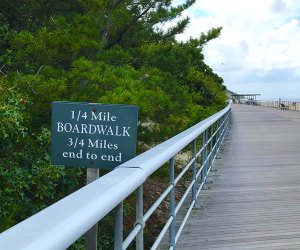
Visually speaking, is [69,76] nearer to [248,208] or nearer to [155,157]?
[248,208]

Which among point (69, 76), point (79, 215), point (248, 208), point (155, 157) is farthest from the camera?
point (69, 76)

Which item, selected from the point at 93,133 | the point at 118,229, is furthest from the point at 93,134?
the point at 118,229

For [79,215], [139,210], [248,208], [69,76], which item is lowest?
[248,208]

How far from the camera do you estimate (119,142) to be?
339 centimetres

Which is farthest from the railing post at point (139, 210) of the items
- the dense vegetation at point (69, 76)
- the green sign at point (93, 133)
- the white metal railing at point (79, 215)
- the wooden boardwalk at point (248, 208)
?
the dense vegetation at point (69, 76)

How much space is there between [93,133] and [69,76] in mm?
4981

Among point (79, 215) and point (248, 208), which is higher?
point (79, 215)

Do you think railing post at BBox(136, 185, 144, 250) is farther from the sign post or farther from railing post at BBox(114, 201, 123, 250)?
the sign post

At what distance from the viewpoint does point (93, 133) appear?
3.42m

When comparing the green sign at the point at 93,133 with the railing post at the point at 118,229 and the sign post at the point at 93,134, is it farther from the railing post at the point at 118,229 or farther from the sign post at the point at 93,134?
the railing post at the point at 118,229

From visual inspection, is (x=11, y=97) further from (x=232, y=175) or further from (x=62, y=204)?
(x=62, y=204)

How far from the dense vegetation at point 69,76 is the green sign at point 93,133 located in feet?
5.55

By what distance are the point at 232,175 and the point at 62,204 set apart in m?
6.92

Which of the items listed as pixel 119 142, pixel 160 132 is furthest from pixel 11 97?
pixel 160 132
